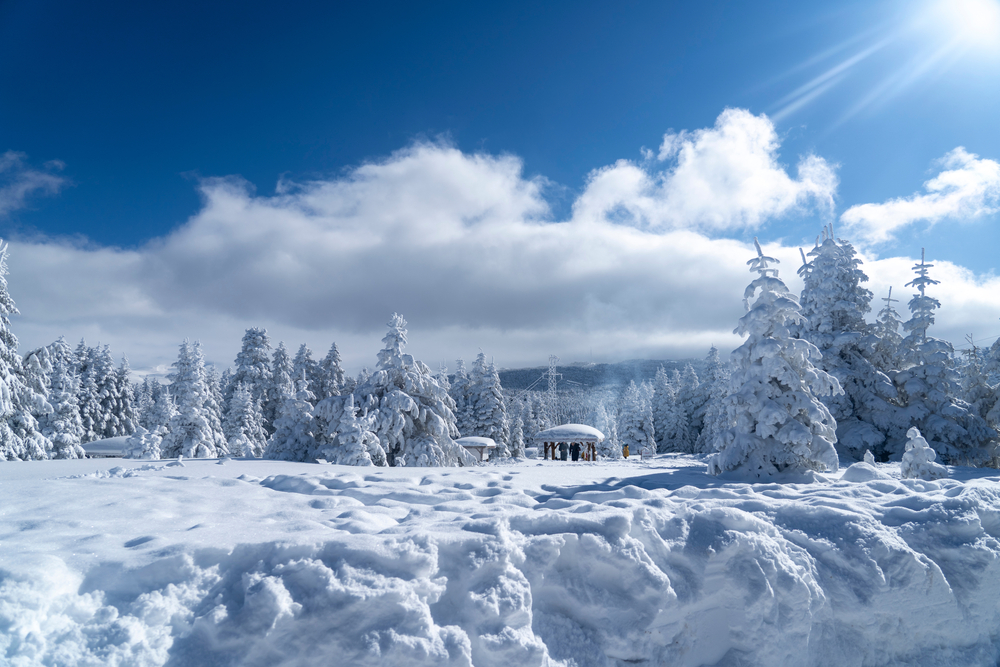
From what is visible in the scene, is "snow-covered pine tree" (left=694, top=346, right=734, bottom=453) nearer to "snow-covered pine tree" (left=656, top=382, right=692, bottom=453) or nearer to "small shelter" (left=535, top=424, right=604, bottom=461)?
"snow-covered pine tree" (left=656, top=382, right=692, bottom=453)

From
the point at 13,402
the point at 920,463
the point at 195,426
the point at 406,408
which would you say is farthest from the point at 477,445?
the point at 920,463

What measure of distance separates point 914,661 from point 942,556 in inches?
57.1

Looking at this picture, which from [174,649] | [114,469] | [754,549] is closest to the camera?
[174,649]

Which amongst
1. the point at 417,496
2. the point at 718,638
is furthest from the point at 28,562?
the point at 718,638

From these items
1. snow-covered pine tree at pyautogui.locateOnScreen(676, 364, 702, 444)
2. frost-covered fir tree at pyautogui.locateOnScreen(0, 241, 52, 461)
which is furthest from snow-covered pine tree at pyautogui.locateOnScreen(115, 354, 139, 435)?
snow-covered pine tree at pyautogui.locateOnScreen(676, 364, 702, 444)

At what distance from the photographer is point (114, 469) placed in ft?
28.2

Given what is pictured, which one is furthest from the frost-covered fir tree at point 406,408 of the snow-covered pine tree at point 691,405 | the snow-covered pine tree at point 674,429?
the snow-covered pine tree at point 691,405

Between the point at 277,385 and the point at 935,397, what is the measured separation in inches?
1854

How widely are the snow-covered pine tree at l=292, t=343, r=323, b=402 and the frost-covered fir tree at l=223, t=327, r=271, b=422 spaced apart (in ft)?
10.5

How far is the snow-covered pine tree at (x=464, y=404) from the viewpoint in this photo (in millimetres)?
45375

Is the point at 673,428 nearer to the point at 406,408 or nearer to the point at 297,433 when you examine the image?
the point at 406,408

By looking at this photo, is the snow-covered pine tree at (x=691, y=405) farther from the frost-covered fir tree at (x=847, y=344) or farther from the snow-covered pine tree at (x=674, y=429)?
the frost-covered fir tree at (x=847, y=344)

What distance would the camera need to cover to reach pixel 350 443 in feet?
56.9

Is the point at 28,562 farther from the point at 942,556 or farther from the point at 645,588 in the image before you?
the point at 942,556
